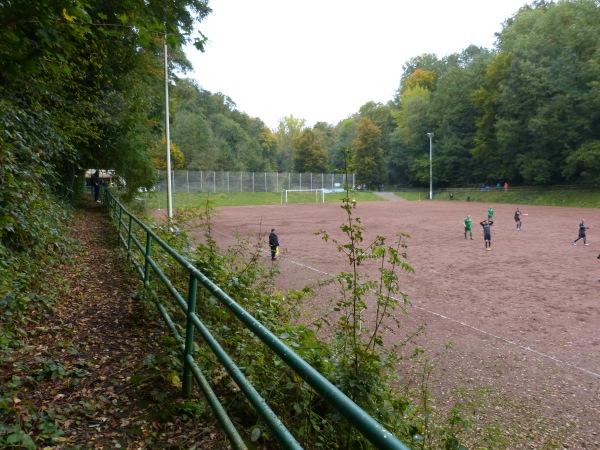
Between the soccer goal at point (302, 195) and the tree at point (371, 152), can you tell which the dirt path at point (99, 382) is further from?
the tree at point (371, 152)

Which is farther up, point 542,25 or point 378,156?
point 542,25

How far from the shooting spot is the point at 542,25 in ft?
169

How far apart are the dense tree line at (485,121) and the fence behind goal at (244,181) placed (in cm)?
624

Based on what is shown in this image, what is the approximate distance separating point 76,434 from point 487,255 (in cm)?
1662

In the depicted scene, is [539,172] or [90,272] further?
[539,172]

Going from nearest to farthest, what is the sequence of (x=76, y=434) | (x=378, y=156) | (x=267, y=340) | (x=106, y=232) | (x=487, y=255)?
(x=267, y=340)
(x=76, y=434)
(x=106, y=232)
(x=487, y=255)
(x=378, y=156)

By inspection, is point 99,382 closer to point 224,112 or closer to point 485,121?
point 485,121

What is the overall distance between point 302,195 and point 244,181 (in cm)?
892

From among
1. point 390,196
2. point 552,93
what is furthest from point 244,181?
point 552,93

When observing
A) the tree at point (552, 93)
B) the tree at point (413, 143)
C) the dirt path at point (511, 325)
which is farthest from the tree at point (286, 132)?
the dirt path at point (511, 325)

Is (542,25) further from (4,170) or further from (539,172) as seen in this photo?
(4,170)

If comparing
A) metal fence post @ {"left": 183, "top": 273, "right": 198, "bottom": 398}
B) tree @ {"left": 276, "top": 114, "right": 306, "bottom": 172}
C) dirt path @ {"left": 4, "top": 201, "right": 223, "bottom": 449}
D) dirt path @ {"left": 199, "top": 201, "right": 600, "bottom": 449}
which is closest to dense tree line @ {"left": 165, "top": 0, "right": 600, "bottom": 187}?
tree @ {"left": 276, "top": 114, "right": 306, "bottom": 172}

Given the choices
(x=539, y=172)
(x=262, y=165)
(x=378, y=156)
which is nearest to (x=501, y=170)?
(x=539, y=172)

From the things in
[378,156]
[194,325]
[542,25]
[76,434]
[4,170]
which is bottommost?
[76,434]
